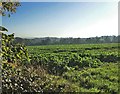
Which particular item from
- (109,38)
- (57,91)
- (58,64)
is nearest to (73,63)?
(58,64)

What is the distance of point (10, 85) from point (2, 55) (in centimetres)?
83

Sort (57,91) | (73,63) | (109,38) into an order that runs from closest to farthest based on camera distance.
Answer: (57,91) → (73,63) → (109,38)

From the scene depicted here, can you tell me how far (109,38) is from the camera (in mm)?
116500

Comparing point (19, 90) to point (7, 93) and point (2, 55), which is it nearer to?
→ point (7, 93)

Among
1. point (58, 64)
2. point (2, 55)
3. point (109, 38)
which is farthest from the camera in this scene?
point (109, 38)

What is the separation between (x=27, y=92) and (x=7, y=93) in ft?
1.58

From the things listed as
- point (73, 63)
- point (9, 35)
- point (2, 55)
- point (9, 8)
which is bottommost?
point (73, 63)

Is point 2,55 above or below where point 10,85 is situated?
above

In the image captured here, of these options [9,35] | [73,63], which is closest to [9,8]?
[9,35]

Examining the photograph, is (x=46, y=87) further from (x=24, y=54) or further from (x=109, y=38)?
(x=109, y=38)

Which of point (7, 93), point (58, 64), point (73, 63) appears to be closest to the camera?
point (7, 93)

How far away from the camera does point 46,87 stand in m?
6.79

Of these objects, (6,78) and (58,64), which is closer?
(6,78)

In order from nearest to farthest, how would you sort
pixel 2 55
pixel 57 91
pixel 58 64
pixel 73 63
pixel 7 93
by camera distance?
pixel 2 55, pixel 7 93, pixel 57 91, pixel 58 64, pixel 73 63
